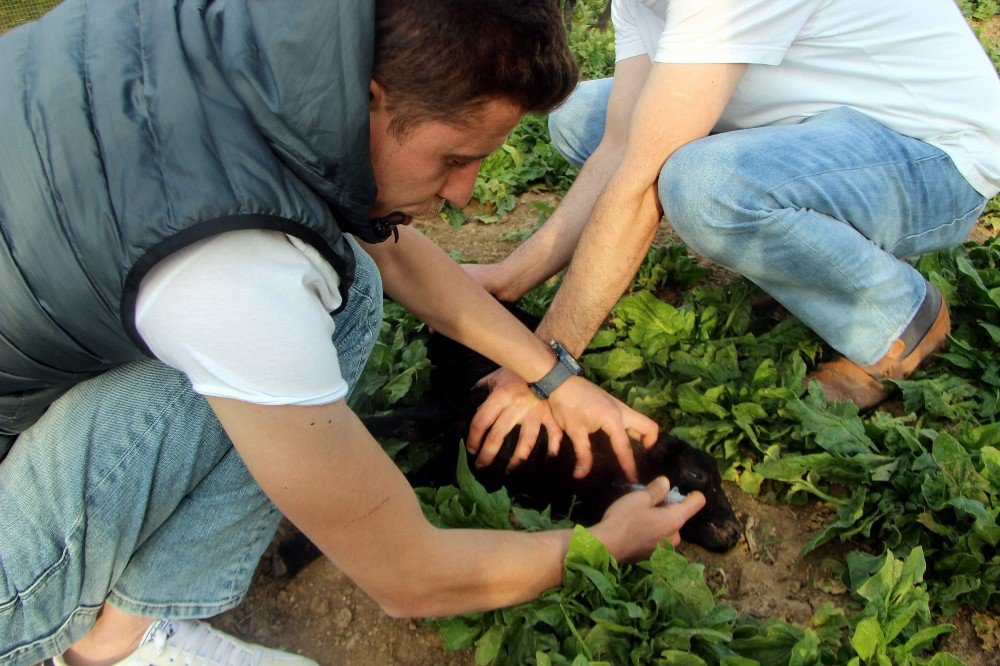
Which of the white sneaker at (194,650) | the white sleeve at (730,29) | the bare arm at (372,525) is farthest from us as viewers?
the white sleeve at (730,29)

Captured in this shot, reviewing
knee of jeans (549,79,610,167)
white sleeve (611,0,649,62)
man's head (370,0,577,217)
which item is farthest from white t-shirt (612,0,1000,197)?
man's head (370,0,577,217)

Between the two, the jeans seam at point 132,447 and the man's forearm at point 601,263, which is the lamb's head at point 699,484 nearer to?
the man's forearm at point 601,263

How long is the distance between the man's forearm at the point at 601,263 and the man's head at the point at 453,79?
112 cm

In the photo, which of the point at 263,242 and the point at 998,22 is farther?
the point at 998,22

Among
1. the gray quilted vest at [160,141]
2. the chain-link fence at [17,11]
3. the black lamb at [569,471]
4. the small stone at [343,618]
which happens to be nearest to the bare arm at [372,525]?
the gray quilted vest at [160,141]

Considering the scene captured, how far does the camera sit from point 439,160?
60.6 inches

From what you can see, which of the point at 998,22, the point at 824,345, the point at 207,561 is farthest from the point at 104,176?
the point at 998,22

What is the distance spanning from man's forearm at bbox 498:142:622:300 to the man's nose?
1.61 m

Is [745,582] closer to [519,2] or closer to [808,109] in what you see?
[808,109]

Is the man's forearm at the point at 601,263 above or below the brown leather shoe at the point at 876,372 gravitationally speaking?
above

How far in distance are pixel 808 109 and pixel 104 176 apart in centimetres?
231

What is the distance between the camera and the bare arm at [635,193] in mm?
2418

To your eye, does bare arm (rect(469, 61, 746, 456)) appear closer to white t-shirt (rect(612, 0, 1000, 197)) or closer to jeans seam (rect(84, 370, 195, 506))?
white t-shirt (rect(612, 0, 1000, 197))

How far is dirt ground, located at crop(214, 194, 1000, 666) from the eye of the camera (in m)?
2.24
